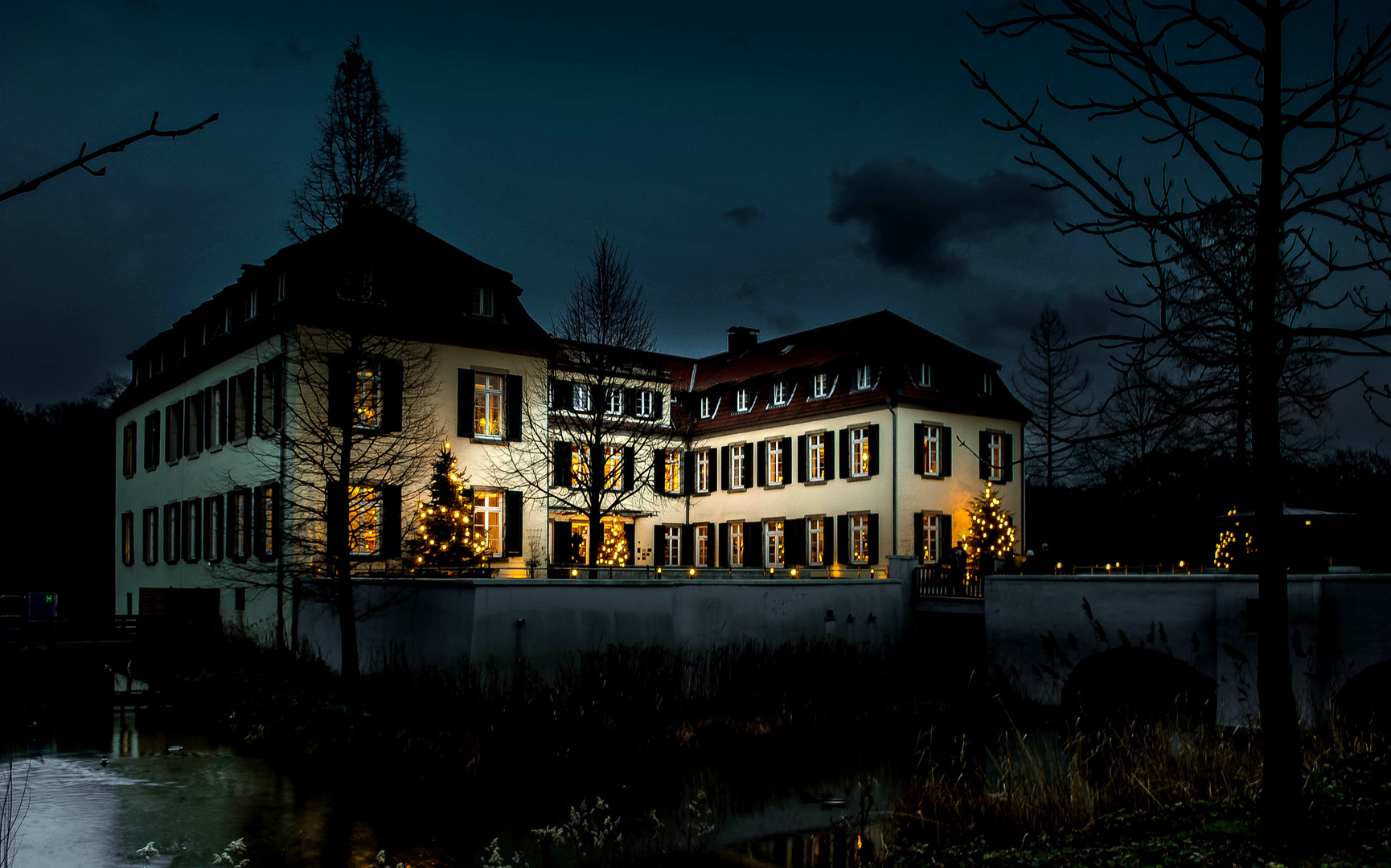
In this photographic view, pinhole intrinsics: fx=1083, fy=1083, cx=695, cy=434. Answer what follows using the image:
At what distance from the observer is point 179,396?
98.5 feet

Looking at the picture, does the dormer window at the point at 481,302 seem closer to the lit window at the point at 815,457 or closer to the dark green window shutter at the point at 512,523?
the dark green window shutter at the point at 512,523

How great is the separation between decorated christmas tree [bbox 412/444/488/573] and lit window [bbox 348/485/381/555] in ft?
2.86

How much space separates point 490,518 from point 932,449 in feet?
43.3

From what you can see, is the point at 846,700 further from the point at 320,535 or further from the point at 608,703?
the point at 320,535

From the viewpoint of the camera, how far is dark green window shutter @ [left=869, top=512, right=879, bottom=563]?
30612 millimetres

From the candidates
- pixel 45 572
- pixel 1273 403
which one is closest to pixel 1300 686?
pixel 1273 403

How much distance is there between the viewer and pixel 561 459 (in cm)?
2603

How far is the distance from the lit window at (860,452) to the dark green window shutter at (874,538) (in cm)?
132

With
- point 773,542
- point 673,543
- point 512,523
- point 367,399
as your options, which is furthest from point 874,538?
point 367,399

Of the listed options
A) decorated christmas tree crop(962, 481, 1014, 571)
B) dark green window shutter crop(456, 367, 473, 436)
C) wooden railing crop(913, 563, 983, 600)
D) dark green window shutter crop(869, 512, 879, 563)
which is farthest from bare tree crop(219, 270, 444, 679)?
decorated christmas tree crop(962, 481, 1014, 571)

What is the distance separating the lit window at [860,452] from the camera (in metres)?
31.5

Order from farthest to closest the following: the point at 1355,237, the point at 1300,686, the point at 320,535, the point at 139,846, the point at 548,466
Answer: the point at 548,466
the point at 320,535
the point at 1300,686
the point at 139,846
the point at 1355,237

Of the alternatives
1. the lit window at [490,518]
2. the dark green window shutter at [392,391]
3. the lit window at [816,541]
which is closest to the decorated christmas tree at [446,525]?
the dark green window shutter at [392,391]

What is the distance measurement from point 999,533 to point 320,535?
18.8 metres
